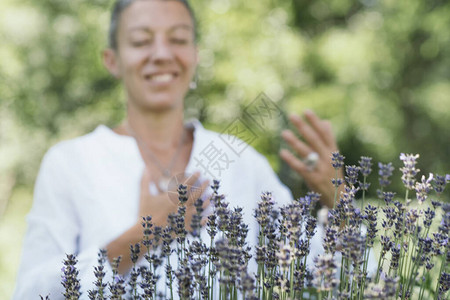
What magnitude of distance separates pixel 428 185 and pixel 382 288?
0.28 metres

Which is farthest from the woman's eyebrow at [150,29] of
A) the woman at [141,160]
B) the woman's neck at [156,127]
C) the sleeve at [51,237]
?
the sleeve at [51,237]

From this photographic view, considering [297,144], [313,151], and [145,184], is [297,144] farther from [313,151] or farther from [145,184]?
[145,184]

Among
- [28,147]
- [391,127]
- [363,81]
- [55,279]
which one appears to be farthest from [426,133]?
[55,279]

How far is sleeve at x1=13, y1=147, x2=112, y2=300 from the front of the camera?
1.39 meters

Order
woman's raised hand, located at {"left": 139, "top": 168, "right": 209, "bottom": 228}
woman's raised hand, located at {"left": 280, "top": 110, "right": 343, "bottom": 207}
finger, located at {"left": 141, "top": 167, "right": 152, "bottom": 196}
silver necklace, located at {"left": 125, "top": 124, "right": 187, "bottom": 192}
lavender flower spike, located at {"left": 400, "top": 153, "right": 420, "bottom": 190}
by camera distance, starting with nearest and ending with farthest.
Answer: lavender flower spike, located at {"left": 400, "top": 153, "right": 420, "bottom": 190}
woman's raised hand, located at {"left": 139, "top": 168, "right": 209, "bottom": 228}
finger, located at {"left": 141, "top": 167, "right": 152, "bottom": 196}
woman's raised hand, located at {"left": 280, "top": 110, "right": 343, "bottom": 207}
silver necklace, located at {"left": 125, "top": 124, "right": 187, "bottom": 192}

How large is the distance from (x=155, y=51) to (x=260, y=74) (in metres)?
4.31

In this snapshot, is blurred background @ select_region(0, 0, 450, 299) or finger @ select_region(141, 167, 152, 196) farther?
blurred background @ select_region(0, 0, 450, 299)

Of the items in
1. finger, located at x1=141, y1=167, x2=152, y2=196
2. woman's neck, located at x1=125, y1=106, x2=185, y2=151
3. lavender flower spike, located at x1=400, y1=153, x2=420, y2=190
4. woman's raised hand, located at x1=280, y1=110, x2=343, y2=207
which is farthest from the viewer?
woman's neck, located at x1=125, y1=106, x2=185, y2=151

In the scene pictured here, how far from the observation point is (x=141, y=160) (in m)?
1.85

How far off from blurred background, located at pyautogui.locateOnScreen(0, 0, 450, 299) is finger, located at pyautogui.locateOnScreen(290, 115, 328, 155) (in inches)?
163

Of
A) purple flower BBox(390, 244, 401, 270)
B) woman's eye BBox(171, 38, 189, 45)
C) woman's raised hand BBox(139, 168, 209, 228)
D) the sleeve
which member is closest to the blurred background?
woman's eye BBox(171, 38, 189, 45)

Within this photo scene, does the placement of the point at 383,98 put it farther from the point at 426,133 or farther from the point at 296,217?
the point at 296,217

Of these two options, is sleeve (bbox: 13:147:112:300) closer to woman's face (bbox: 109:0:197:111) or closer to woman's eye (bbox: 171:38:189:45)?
woman's face (bbox: 109:0:197:111)

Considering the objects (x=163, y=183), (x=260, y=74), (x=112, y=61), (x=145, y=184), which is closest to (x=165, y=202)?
(x=145, y=184)
